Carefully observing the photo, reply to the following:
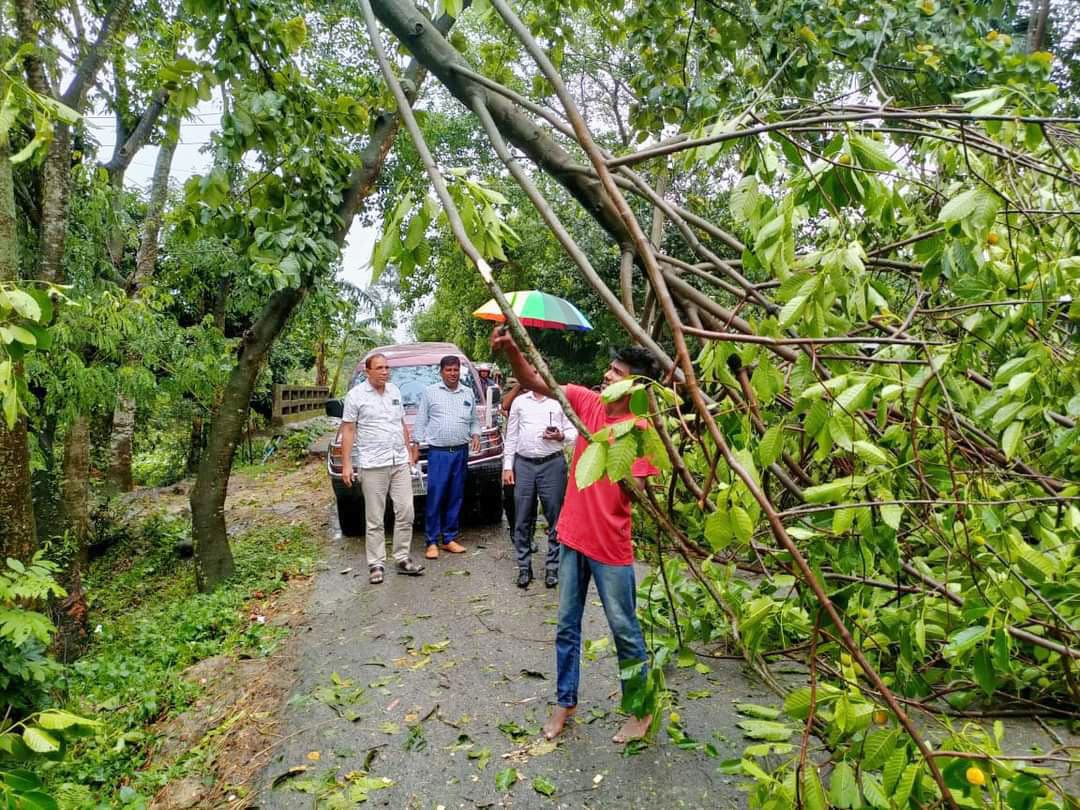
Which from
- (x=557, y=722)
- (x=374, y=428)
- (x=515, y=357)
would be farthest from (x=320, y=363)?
(x=515, y=357)

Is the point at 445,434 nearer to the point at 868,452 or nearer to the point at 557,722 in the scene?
the point at 557,722

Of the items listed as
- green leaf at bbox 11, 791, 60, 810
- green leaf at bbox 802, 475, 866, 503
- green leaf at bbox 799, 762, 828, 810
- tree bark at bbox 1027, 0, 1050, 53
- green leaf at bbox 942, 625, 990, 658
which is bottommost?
green leaf at bbox 799, 762, 828, 810

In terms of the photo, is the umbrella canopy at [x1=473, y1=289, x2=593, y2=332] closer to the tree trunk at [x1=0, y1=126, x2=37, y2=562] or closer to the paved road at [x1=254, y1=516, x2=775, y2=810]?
the paved road at [x1=254, y1=516, x2=775, y2=810]

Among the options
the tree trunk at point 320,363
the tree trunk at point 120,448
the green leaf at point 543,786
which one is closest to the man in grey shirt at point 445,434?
the green leaf at point 543,786

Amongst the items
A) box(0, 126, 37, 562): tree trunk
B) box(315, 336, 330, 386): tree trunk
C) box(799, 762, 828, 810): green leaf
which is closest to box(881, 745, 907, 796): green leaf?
box(799, 762, 828, 810): green leaf

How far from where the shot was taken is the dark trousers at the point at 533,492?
6.63m

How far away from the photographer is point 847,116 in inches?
58.8

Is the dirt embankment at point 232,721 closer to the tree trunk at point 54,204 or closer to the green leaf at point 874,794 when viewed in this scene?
the green leaf at point 874,794

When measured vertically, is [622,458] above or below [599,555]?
above

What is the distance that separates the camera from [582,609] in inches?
154

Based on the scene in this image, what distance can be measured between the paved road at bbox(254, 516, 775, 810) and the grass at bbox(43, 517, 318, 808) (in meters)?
0.76

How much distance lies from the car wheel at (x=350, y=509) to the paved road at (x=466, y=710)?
6.36ft

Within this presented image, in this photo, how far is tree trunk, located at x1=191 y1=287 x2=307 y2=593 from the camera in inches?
279

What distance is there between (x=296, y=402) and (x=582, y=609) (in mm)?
22095
